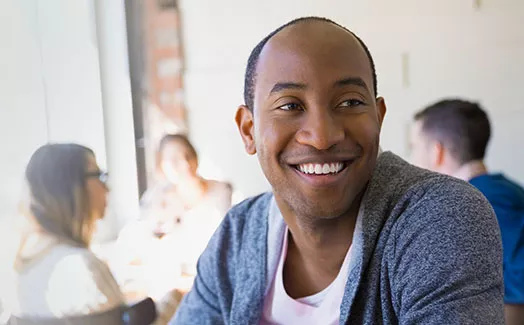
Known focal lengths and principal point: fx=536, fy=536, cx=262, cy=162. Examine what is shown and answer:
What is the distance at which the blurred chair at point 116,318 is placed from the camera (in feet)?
4.05

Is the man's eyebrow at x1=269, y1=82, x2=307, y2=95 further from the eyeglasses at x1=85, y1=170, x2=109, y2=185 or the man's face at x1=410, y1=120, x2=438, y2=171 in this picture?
the man's face at x1=410, y1=120, x2=438, y2=171

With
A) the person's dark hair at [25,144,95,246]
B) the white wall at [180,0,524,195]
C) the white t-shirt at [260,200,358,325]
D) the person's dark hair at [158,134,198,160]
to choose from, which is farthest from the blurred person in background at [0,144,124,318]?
the white wall at [180,0,524,195]

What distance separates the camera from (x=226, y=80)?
2066mm

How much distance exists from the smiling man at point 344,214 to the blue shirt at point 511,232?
0.79m

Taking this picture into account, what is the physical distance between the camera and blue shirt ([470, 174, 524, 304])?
1418 mm

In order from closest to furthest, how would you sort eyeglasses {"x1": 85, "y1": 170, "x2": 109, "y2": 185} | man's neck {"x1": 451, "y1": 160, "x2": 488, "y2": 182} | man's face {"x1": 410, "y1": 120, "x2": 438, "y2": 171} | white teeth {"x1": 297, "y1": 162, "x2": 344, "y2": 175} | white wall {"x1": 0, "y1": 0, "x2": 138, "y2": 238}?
white teeth {"x1": 297, "y1": 162, "x2": 344, "y2": 175} → white wall {"x1": 0, "y1": 0, "x2": 138, "y2": 238} → eyeglasses {"x1": 85, "y1": 170, "x2": 109, "y2": 185} → man's neck {"x1": 451, "y1": 160, "x2": 488, "y2": 182} → man's face {"x1": 410, "y1": 120, "x2": 438, "y2": 171}

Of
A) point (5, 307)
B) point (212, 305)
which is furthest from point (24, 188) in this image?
point (212, 305)

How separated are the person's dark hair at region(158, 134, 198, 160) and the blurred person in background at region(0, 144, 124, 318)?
52cm

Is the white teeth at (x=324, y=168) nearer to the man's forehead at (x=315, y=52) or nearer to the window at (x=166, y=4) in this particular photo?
the man's forehead at (x=315, y=52)

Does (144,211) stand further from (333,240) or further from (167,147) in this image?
(333,240)

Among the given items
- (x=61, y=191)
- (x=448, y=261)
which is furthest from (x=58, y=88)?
(x=448, y=261)

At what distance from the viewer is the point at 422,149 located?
1804 mm

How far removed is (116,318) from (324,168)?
86 cm

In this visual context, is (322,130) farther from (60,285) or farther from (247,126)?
(60,285)
